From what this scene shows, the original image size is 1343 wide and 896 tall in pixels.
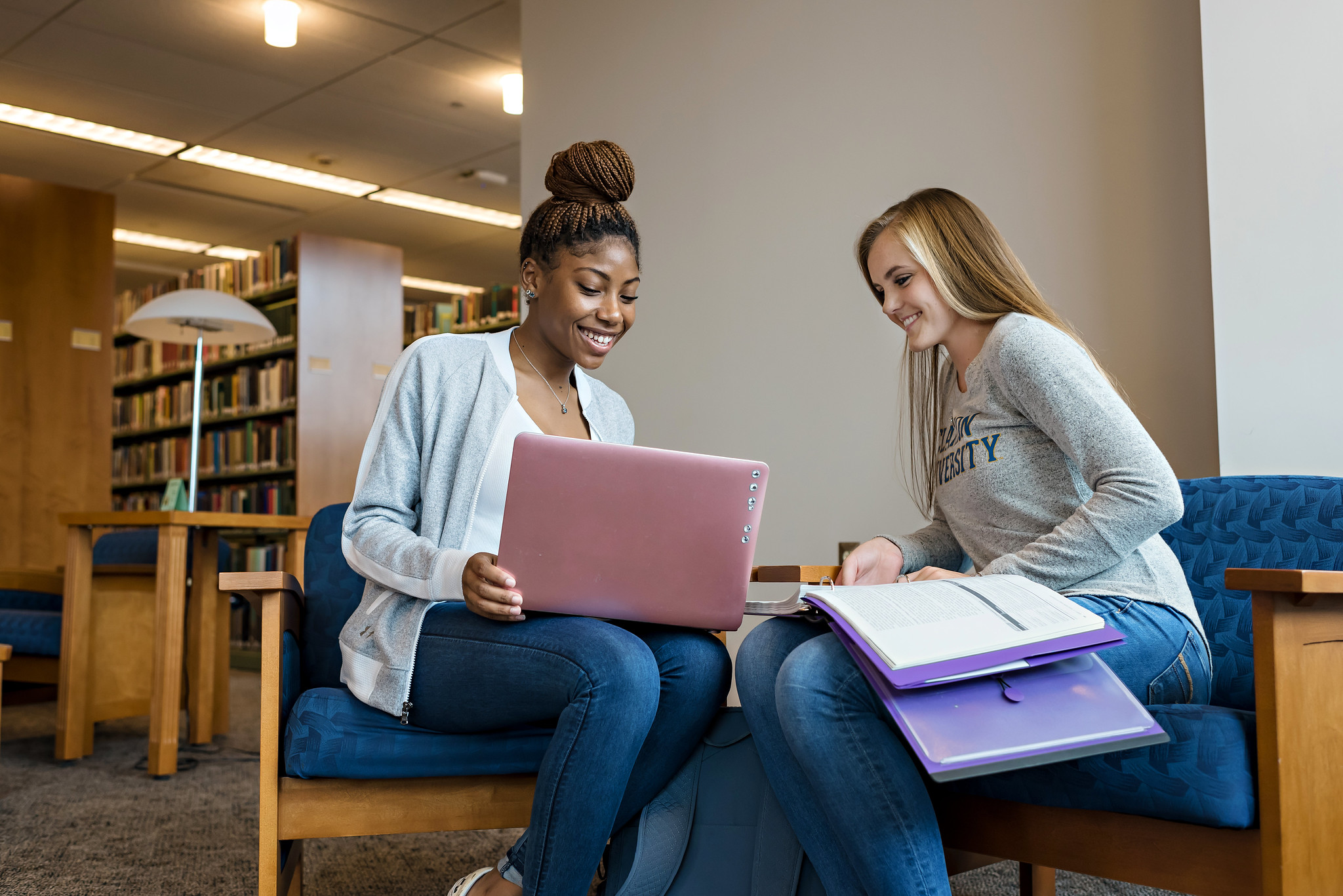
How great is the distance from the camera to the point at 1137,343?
2041 mm

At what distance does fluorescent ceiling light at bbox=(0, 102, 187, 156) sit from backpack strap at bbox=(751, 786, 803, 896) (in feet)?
18.0

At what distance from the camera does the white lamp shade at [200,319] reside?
150 inches

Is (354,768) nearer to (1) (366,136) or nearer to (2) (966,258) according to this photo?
(2) (966,258)

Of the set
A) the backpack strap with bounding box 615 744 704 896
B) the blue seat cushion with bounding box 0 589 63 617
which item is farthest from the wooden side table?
the backpack strap with bounding box 615 744 704 896

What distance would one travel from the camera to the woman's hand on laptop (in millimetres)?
1207

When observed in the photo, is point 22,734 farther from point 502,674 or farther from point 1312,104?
point 1312,104

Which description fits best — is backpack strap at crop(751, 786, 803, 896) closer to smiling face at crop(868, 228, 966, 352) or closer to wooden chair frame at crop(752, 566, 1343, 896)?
wooden chair frame at crop(752, 566, 1343, 896)

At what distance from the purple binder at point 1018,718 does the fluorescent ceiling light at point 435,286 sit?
771 centimetres

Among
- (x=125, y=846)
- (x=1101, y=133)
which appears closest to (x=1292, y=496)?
(x=1101, y=133)

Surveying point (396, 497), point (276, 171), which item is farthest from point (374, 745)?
point (276, 171)

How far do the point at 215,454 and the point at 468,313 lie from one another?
1.76 metres

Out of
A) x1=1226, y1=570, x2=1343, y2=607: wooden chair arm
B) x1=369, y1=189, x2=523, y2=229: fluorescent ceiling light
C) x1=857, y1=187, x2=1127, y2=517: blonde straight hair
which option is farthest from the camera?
x1=369, y1=189, x2=523, y2=229: fluorescent ceiling light

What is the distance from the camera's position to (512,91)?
4824mm

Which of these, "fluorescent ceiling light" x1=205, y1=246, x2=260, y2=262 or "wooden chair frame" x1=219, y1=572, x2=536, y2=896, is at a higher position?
"fluorescent ceiling light" x1=205, y1=246, x2=260, y2=262
